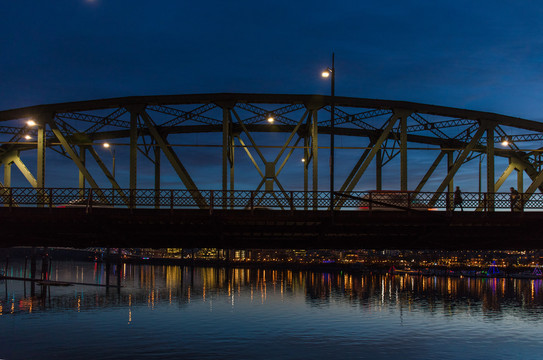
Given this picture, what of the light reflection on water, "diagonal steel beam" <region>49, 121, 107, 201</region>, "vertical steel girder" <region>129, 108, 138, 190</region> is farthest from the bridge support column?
"diagonal steel beam" <region>49, 121, 107, 201</region>

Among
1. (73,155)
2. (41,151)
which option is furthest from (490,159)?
(41,151)

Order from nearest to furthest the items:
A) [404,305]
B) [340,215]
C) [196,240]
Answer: [340,215], [196,240], [404,305]

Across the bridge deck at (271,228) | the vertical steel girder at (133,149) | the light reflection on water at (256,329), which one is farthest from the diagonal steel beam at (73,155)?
the light reflection on water at (256,329)

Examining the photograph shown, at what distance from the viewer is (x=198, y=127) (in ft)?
160

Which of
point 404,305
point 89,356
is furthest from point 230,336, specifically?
point 404,305

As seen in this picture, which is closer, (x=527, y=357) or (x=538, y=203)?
(x=538, y=203)

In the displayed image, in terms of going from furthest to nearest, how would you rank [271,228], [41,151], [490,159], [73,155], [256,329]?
[256,329], [490,159], [41,151], [73,155], [271,228]

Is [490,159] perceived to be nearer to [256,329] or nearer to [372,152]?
[372,152]

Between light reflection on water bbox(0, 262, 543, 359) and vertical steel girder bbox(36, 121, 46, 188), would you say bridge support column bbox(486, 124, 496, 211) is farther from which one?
vertical steel girder bbox(36, 121, 46, 188)

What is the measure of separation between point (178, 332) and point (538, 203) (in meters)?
33.4

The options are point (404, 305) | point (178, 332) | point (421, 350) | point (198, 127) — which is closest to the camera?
point (421, 350)

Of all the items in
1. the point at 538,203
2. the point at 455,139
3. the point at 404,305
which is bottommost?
the point at 404,305

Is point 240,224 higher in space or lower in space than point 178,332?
higher

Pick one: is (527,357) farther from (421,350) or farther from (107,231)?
(107,231)
